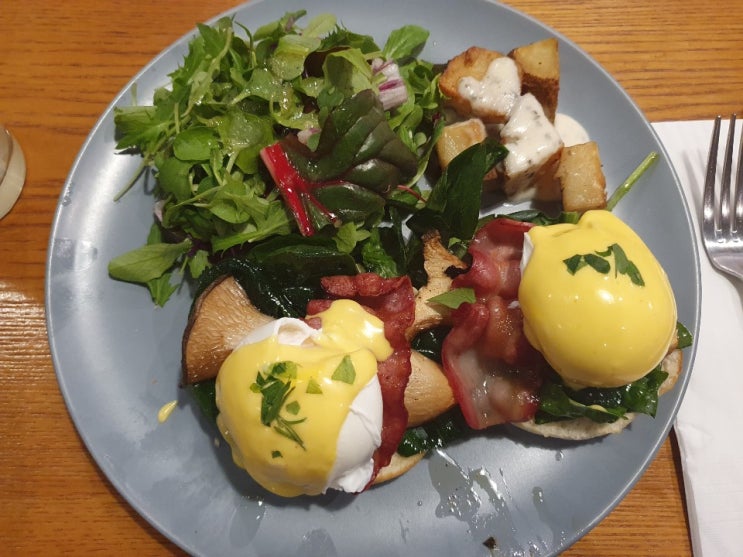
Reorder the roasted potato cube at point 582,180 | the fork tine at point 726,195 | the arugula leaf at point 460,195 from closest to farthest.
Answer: the arugula leaf at point 460,195, the roasted potato cube at point 582,180, the fork tine at point 726,195

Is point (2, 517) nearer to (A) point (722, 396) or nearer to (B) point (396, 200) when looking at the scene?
(B) point (396, 200)

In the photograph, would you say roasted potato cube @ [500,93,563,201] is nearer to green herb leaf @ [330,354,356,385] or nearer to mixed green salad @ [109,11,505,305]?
mixed green salad @ [109,11,505,305]

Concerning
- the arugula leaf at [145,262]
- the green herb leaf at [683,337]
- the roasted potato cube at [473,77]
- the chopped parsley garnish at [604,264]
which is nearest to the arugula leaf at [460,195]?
the roasted potato cube at [473,77]

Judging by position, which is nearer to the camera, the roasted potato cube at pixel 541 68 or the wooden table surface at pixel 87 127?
the wooden table surface at pixel 87 127

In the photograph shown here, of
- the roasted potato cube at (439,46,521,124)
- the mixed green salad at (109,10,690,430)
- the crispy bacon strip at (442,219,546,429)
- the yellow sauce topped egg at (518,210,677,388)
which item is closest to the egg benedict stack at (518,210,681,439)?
the yellow sauce topped egg at (518,210,677,388)

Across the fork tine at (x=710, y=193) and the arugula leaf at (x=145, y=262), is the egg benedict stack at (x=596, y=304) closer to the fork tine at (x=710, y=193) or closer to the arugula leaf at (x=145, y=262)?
the fork tine at (x=710, y=193)

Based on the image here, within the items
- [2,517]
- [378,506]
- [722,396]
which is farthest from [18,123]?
[722,396]
